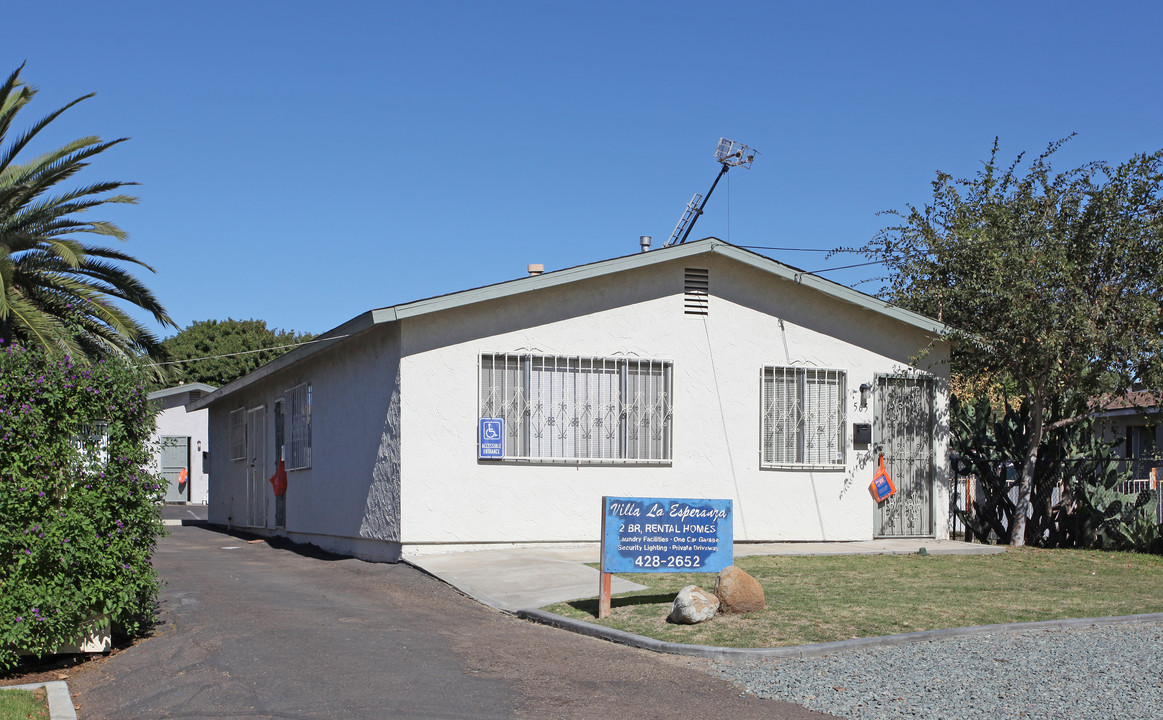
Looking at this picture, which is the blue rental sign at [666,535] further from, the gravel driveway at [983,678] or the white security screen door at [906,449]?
the white security screen door at [906,449]

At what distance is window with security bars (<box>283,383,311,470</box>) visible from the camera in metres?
17.4

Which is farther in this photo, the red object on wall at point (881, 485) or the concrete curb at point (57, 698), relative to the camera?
the red object on wall at point (881, 485)

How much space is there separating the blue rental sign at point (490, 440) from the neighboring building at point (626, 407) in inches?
1.5

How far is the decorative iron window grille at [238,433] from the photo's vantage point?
22.5 metres

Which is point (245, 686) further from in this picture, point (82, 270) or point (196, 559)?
point (82, 270)

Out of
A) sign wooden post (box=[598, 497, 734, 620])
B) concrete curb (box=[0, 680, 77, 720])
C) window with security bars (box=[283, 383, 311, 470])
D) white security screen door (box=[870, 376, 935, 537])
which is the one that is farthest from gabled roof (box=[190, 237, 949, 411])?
concrete curb (box=[0, 680, 77, 720])

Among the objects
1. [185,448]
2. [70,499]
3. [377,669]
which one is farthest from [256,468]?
[185,448]

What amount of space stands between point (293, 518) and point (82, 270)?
525 centimetres

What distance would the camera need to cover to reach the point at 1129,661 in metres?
7.90

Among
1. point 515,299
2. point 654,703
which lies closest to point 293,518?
Result: point 515,299

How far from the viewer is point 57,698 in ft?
23.3

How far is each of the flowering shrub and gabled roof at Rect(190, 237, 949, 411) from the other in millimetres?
4951

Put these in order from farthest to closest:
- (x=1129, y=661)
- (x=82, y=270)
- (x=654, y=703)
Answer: (x=82, y=270) < (x=1129, y=661) < (x=654, y=703)

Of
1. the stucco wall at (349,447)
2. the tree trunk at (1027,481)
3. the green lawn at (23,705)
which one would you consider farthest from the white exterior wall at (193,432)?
the green lawn at (23,705)
